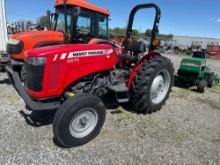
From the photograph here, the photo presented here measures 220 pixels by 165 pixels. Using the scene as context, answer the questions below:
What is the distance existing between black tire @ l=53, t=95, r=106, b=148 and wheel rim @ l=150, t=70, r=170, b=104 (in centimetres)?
153

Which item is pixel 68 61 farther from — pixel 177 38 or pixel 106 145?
pixel 177 38

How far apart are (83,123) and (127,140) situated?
2.50 ft

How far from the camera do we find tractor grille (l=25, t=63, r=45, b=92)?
309cm

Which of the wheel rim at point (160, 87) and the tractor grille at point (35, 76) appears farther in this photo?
the wheel rim at point (160, 87)

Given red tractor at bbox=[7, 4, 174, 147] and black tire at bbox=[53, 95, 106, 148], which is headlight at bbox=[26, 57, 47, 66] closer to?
red tractor at bbox=[7, 4, 174, 147]

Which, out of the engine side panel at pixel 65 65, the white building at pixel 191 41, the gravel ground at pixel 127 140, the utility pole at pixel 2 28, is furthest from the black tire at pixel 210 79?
the white building at pixel 191 41

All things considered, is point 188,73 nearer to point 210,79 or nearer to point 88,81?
point 210,79

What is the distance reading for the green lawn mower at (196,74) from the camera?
6330mm

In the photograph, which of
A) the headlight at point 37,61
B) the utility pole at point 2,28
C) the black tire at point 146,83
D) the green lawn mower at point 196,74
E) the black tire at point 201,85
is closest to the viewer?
the headlight at point 37,61

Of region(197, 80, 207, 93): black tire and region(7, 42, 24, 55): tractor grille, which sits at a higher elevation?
region(7, 42, 24, 55): tractor grille

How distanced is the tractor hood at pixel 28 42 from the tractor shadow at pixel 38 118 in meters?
2.03

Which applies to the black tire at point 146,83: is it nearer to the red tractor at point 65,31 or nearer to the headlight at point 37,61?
the headlight at point 37,61

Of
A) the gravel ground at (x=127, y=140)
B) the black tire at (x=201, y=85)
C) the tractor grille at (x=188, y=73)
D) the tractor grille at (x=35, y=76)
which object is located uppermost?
the tractor grille at (x=35, y=76)

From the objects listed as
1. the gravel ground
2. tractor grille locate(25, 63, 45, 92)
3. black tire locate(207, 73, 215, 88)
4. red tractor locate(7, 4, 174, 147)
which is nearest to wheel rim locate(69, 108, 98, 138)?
red tractor locate(7, 4, 174, 147)
